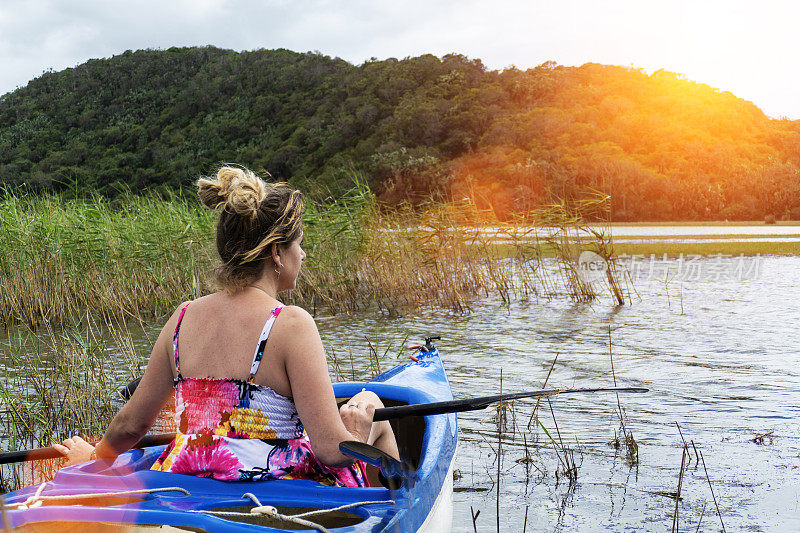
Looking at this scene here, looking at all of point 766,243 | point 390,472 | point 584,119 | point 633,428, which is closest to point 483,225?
point 633,428

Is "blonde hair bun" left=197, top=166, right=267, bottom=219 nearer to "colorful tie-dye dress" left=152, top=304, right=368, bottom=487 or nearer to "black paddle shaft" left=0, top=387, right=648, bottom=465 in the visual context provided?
"colorful tie-dye dress" left=152, top=304, right=368, bottom=487

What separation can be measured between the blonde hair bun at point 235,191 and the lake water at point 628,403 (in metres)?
1.87

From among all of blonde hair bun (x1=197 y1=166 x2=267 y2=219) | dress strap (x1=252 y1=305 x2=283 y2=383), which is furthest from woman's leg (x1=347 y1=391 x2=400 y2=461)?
blonde hair bun (x1=197 y1=166 x2=267 y2=219)

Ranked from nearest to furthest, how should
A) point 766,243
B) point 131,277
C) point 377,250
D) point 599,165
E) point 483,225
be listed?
point 131,277, point 377,250, point 483,225, point 766,243, point 599,165

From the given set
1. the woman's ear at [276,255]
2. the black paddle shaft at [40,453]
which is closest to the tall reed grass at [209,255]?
the black paddle shaft at [40,453]

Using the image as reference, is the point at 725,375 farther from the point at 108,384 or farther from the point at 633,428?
the point at 108,384

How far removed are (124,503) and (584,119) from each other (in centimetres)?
4254

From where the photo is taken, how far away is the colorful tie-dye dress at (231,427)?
73.0 inches

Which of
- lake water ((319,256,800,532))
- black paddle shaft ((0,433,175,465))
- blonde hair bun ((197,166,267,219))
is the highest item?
blonde hair bun ((197,166,267,219))

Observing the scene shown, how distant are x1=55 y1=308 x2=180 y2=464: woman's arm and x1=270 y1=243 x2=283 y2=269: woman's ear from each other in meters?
0.29

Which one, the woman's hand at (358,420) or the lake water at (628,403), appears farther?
the lake water at (628,403)

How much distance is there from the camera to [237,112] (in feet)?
161

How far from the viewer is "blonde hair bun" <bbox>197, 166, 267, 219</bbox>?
6.05 feet

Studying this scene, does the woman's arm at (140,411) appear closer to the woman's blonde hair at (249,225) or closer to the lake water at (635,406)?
the woman's blonde hair at (249,225)
